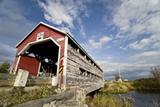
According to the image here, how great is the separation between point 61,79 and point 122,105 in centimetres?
421

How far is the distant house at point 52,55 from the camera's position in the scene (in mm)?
7430

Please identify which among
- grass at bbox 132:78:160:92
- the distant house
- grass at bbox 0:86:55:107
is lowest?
grass at bbox 0:86:55:107

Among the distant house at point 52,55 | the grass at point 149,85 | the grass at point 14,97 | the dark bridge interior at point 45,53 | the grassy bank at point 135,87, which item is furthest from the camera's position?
the grass at point 149,85

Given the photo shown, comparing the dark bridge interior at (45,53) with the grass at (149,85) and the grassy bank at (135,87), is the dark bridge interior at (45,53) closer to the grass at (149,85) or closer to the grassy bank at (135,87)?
the grassy bank at (135,87)

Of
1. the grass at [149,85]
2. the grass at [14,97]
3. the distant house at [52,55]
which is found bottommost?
the grass at [14,97]

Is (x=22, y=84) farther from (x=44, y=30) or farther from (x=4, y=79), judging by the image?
(x=44, y=30)

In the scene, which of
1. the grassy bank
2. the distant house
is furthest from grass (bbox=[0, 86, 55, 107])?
the grassy bank

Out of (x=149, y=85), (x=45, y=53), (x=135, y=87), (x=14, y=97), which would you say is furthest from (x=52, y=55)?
(x=149, y=85)

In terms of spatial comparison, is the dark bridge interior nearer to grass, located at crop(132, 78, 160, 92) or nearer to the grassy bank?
the grassy bank

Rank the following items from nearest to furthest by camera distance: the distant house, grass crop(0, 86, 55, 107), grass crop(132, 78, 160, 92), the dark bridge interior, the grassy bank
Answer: grass crop(0, 86, 55, 107), the distant house, the dark bridge interior, the grassy bank, grass crop(132, 78, 160, 92)

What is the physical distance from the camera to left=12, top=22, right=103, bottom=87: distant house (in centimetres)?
743

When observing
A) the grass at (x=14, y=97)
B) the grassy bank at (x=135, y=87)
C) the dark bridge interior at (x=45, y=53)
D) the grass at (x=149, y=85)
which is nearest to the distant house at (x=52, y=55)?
the dark bridge interior at (x=45, y=53)

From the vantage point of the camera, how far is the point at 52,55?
47.7ft

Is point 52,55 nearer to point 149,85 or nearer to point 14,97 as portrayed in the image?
point 14,97
